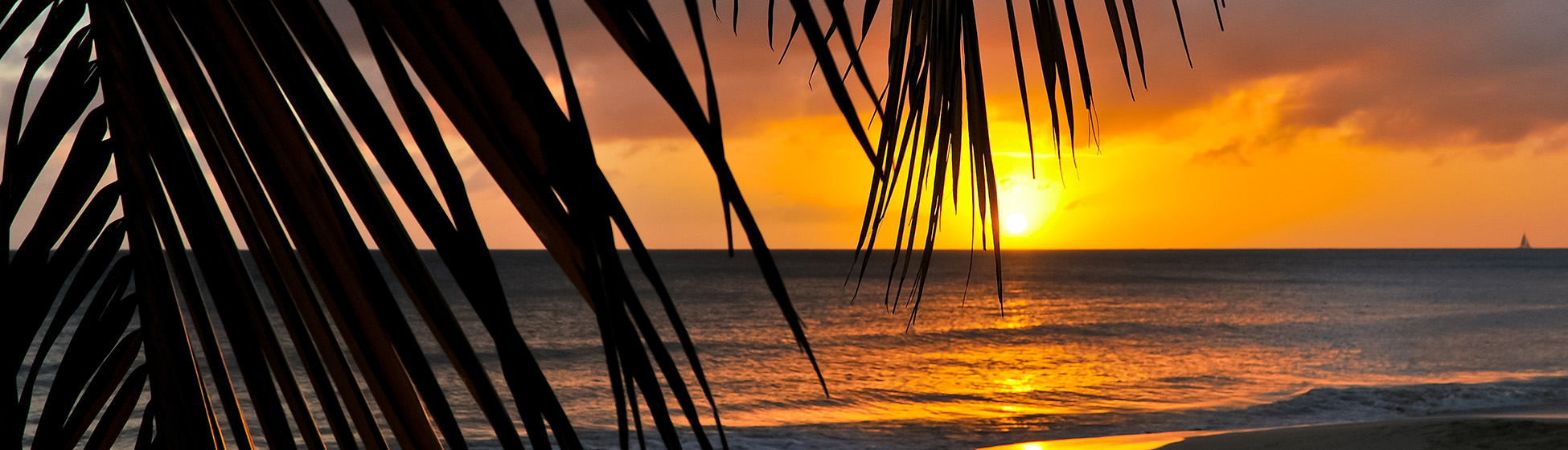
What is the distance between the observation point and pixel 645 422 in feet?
37.7

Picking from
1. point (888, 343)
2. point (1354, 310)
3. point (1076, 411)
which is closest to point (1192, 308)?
point (1354, 310)

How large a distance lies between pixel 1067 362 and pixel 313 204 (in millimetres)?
17959

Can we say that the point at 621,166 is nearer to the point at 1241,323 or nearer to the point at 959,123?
the point at 959,123

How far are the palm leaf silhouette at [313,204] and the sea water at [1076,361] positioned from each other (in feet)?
0.87

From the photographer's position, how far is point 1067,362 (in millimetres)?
17141

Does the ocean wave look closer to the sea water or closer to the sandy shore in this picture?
the sea water

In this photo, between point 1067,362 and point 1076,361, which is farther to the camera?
point 1076,361

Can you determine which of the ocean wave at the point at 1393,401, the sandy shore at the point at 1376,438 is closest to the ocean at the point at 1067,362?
the ocean wave at the point at 1393,401

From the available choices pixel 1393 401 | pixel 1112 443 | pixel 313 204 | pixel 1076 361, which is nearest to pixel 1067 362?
pixel 1076 361

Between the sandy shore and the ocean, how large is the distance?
949 mm

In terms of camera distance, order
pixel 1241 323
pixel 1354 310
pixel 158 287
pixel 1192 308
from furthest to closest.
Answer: pixel 1192 308 → pixel 1354 310 → pixel 1241 323 → pixel 158 287

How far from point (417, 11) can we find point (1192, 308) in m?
34.2

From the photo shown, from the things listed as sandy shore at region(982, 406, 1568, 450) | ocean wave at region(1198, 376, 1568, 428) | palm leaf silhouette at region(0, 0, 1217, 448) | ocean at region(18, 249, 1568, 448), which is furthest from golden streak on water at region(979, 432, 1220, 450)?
palm leaf silhouette at region(0, 0, 1217, 448)

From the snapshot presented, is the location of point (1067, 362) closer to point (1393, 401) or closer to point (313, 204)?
point (1393, 401)
